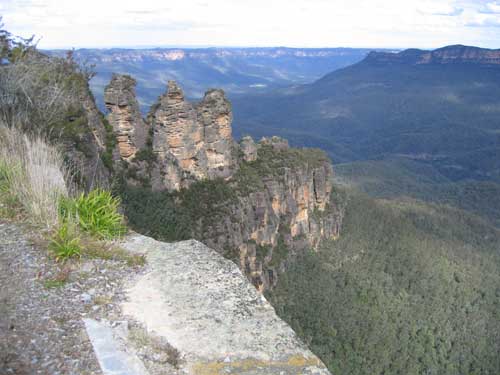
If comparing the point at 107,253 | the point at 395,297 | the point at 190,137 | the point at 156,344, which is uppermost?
the point at 107,253

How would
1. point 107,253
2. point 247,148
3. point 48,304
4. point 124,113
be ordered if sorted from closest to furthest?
1. point 48,304
2. point 107,253
3. point 124,113
4. point 247,148

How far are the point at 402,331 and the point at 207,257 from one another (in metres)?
43.5

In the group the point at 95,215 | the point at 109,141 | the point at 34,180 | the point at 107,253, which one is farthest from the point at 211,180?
the point at 107,253

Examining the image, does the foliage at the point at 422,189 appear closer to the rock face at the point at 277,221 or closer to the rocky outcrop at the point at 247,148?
the rock face at the point at 277,221

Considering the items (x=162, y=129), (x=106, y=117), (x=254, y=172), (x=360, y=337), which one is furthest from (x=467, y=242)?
(x=106, y=117)

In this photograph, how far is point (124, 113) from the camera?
30.3 metres

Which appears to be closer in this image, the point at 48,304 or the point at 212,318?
the point at 48,304

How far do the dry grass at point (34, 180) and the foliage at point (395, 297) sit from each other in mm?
31590

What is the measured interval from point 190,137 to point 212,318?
30.3m

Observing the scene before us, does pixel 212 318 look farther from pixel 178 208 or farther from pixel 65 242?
pixel 178 208

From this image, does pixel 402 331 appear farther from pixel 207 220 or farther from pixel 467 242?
pixel 467 242

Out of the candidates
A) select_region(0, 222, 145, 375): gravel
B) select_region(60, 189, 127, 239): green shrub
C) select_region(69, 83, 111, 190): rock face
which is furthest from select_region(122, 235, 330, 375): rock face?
select_region(69, 83, 111, 190): rock face

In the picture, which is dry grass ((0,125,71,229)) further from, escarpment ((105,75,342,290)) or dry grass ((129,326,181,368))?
escarpment ((105,75,342,290))

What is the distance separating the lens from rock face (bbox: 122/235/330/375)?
4.85 meters
